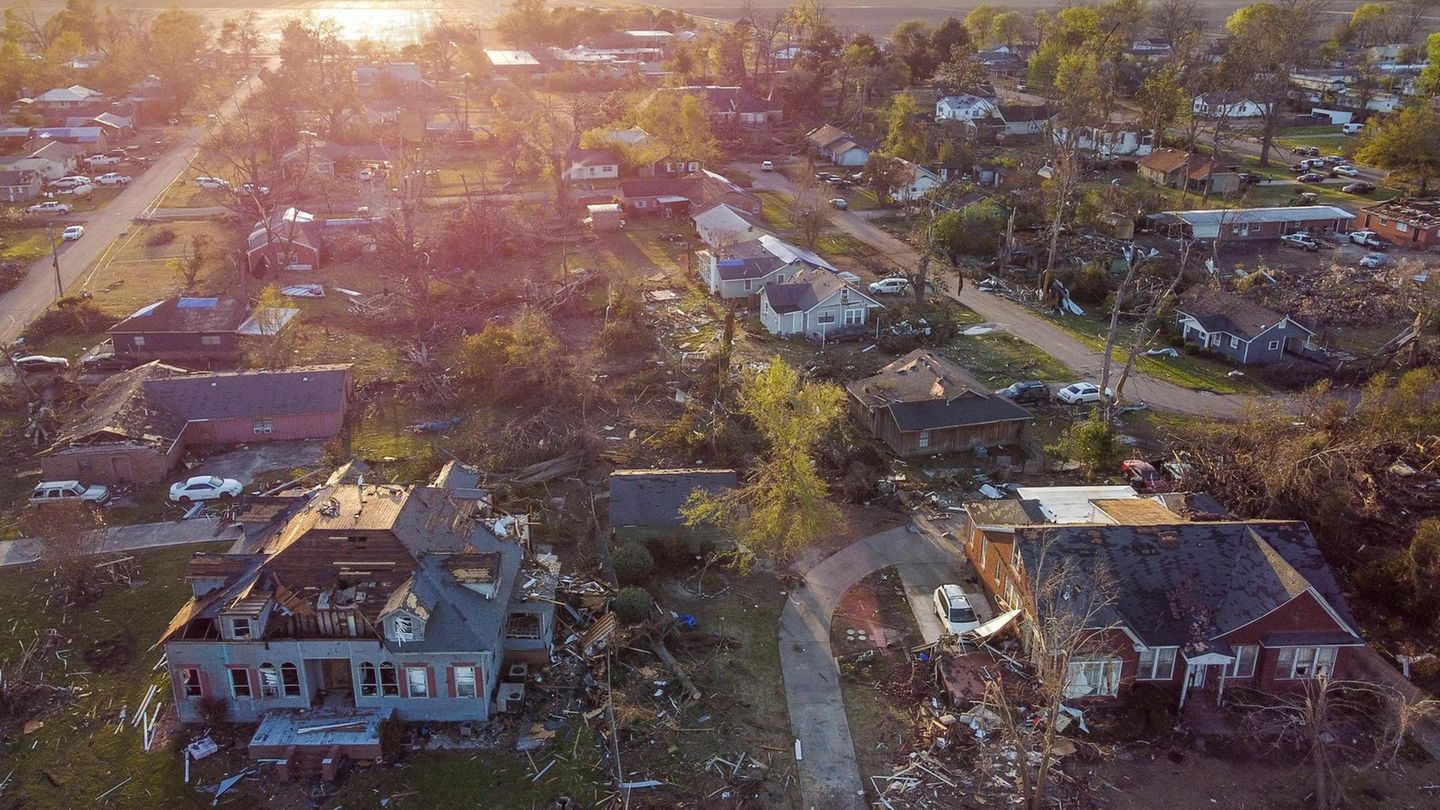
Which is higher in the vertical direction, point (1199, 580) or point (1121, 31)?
point (1121, 31)

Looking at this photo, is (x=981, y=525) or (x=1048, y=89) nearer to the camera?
(x=981, y=525)

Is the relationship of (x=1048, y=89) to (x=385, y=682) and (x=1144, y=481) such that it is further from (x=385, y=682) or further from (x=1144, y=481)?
(x=385, y=682)

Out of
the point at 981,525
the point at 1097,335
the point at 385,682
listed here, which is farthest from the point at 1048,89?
the point at 385,682

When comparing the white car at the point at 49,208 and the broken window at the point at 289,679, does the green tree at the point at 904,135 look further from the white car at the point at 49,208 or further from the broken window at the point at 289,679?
the broken window at the point at 289,679

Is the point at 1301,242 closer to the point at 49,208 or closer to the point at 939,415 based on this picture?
the point at 939,415

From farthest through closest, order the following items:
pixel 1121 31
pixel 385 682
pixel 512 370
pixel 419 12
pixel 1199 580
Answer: pixel 419 12 → pixel 1121 31 → pixel 512 370 → pixel 1199 580 → pixel 385 682

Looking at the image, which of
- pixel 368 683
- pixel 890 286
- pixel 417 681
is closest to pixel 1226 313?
pixel 890 286

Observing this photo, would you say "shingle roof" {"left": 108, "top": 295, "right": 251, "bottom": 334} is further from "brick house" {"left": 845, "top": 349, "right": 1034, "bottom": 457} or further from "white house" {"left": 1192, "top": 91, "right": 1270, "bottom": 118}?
"white house" {"left": 1192, "top": 91, "right": 1270, "bottom": 118}
